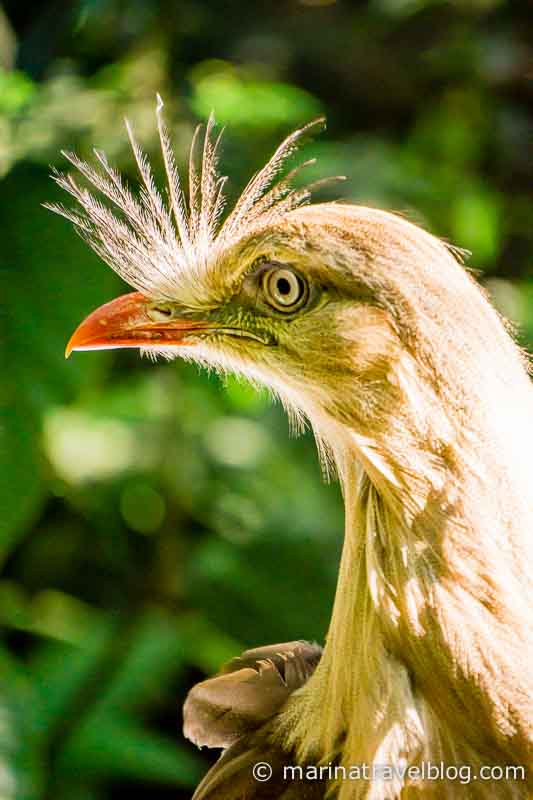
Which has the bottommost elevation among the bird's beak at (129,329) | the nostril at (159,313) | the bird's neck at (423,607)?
the bird's neck at (423,607)

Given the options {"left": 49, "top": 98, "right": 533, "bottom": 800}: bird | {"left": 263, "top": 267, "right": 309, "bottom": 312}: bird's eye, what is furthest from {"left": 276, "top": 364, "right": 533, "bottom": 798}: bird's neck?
{"left": 263, "top": 267, "right": 309, "bottom": 312}: bird's eye

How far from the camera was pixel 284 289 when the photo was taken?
58.9 inches

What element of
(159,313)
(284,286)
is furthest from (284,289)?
(159,313)

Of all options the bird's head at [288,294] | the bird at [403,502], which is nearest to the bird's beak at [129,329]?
the bird's head at [288,294]

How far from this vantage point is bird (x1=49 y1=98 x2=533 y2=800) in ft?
4.21

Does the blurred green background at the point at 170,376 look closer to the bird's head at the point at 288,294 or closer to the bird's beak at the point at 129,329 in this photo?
the bird's head at the point at 288,294

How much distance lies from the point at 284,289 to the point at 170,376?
1.54 meters

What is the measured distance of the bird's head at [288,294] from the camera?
135cm

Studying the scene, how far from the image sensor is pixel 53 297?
2.41 metres

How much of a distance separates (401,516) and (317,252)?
0.33 meters

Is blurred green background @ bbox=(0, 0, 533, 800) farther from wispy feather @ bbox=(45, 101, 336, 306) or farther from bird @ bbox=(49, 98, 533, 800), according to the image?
bird @ bbox=(49, 98, 533, 800)

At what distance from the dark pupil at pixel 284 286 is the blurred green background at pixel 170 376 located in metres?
0.99

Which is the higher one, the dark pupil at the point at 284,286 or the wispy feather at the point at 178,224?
the wispy feather at the point at 178,224

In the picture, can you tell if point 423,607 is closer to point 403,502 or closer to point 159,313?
point 403,502
